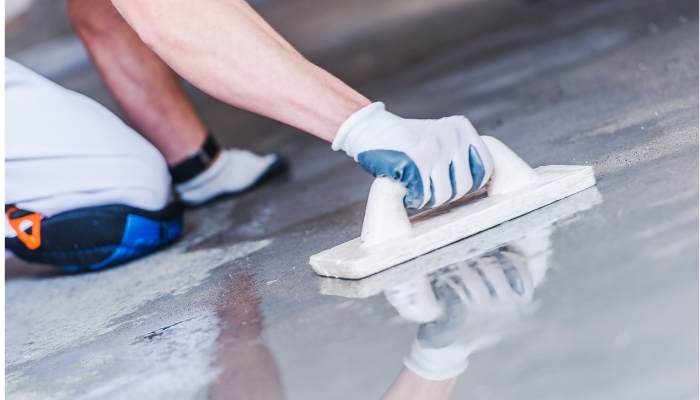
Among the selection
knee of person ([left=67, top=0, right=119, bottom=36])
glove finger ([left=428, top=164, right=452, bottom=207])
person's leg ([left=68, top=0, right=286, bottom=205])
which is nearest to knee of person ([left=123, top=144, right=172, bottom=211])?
person's leg ([left=68, top=0, right=286, bottom=205])

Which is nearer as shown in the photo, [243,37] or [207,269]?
[243,37]

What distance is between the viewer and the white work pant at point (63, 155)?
186cm

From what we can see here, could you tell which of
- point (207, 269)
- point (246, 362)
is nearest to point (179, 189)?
point (207, 269)

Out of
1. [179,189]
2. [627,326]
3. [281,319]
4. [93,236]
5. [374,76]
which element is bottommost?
[374,76]

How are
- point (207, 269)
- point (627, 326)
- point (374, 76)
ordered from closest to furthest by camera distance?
point (627, 326), point (207, 269), point (374, 76)

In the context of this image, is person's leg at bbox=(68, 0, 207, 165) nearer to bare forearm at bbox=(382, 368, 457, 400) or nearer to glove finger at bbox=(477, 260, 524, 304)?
glove finger at bbox=(477, 260, 524, 304)

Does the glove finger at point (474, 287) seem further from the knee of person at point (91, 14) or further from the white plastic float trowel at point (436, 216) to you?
the knee of person at point (91, 14)

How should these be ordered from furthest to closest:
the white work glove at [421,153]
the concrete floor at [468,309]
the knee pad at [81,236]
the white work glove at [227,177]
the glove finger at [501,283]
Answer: the white work glove at [227,177], the knee pad at [81,236], the white work glove at [421,153], the glove finger at [501,283], the concrete floor at [468,309]

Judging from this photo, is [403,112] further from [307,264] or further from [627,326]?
[627,326]

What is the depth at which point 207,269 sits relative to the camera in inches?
64.6

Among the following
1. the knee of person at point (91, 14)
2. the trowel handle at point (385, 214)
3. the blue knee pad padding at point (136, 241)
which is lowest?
the blue knee pad padding at point (136, 241)

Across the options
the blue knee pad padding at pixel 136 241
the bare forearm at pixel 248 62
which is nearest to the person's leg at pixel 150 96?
the blue knee pad padding at pixel 136 241

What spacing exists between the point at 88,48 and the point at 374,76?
1944 mm

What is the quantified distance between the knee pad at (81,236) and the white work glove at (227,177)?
0.47 meters
